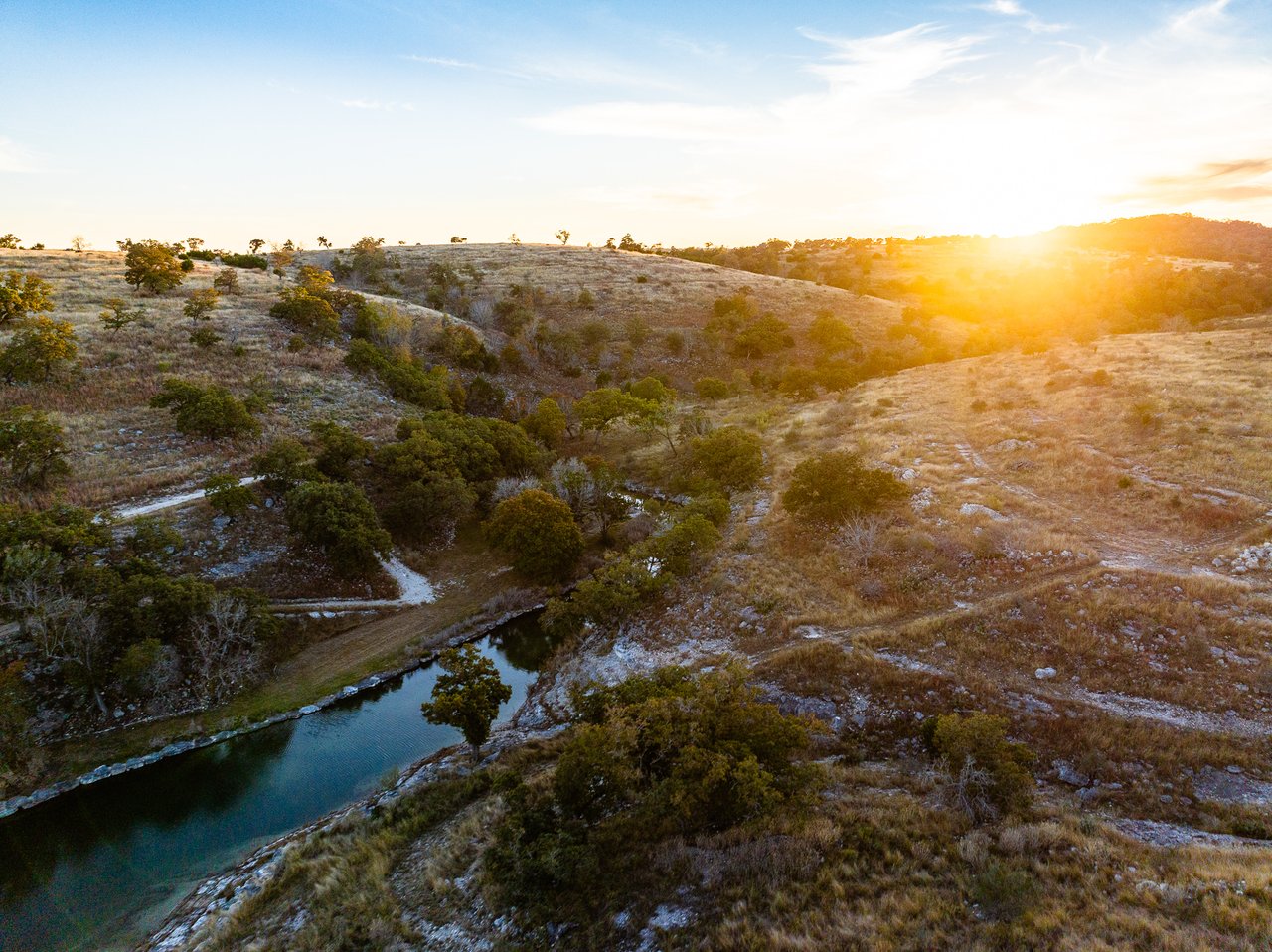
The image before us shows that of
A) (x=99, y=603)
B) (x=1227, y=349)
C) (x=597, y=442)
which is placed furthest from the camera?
(x=597, y=442)

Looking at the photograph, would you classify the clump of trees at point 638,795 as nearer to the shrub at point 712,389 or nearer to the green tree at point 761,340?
the shrub at point 712,389

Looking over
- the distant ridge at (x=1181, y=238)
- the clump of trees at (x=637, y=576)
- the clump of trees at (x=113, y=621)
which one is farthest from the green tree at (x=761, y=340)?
the distant ridge at (x=1181, y=238)

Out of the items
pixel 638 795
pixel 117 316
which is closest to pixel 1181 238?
pixel 638 795

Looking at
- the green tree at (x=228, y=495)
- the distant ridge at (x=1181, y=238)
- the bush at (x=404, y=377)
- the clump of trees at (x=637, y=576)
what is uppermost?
the distant ridge at (x=1181, y=238)

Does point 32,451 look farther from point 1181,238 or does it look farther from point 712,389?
point 1181,238

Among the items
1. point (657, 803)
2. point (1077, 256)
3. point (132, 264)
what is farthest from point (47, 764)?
point (1077, 256)

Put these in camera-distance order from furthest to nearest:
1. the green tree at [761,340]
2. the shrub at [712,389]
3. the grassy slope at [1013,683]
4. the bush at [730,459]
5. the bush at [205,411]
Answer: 1. the green tree at [761,340]
2. the shrub at [712,389]
3. the bush at [730,459]
4. the bush at [205,411]
5. the grassy slope at [1013,683]

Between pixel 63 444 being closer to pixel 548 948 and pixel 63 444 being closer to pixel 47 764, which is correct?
pixel 47 764

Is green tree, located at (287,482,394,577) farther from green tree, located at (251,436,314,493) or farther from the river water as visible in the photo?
the river water
